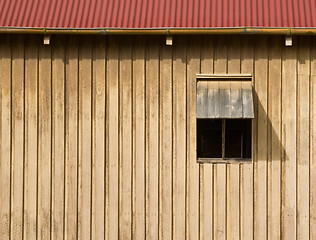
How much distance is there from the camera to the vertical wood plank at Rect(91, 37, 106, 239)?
746 centimetres

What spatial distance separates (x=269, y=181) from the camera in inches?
288

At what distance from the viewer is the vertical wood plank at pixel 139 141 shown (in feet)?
24.3

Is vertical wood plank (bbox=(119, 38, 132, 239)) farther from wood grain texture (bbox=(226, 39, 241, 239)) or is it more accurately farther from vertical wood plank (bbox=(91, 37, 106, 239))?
wood grain texture (bbox=(226, 39, 241, 239))

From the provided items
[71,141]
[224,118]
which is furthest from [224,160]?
[71,141]

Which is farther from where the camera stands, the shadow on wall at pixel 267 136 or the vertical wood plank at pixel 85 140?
the vertical wood plank at pixel 85 140

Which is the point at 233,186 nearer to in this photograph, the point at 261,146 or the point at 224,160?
the point at 224,160

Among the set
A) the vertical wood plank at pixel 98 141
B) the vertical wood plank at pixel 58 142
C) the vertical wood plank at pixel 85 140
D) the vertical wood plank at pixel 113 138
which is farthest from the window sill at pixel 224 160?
the vertical wood plank at pixel 58 142

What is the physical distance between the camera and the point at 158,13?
7555 mm

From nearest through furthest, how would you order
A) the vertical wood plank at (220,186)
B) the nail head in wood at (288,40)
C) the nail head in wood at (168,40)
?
the nail head in wood at (288,40) → the nail head in wood at (168,40) → the vertical wood plank at (220,186)

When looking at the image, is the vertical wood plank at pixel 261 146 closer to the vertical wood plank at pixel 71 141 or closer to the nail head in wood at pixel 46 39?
the vertical wood plank at pixel 71 141

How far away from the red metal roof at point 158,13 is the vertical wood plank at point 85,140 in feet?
2.02

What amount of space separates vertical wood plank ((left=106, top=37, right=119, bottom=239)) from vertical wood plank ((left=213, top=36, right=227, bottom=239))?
5.91 feet

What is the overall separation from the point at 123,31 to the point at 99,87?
43.8 inches

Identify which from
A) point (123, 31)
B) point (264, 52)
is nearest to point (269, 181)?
point (264, 52)
